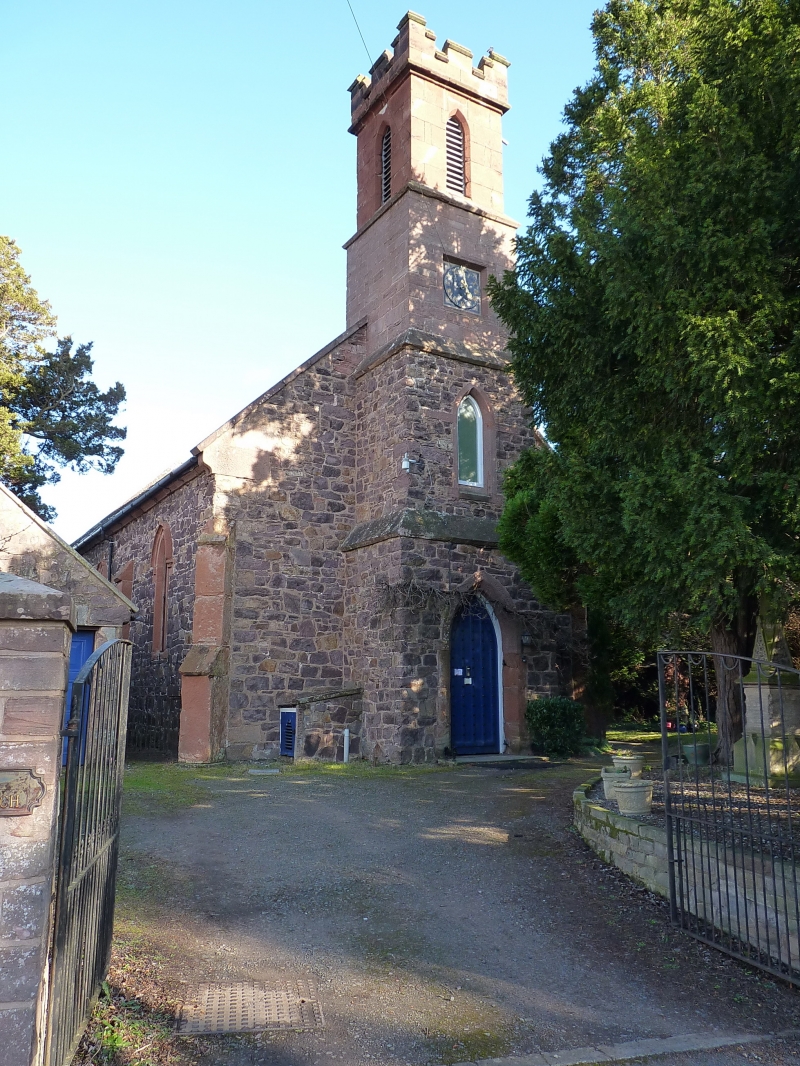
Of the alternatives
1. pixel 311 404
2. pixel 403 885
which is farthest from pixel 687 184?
pixel 311 404

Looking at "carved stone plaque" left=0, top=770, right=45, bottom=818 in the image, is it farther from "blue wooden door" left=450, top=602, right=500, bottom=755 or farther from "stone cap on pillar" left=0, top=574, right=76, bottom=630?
"blue wooden door" left=450, top=602, right=500, bottom=755

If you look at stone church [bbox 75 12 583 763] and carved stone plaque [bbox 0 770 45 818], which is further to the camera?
stone church [bbox 75 12 583 763]

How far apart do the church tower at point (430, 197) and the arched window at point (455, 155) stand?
21 mm

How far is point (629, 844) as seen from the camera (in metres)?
6.77

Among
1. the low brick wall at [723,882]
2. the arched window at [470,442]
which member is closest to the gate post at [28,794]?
the low brick wall at [723,882]

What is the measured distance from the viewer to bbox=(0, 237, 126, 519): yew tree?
64.5 ft

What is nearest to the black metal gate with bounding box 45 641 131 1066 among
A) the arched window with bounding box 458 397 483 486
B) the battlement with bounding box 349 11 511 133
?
the arched window with bounding box 458 397 483 486

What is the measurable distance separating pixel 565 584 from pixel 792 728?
13.7 ft

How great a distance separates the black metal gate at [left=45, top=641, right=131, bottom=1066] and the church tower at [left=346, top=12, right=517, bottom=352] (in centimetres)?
1190

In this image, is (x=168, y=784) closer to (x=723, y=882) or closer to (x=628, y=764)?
(x=628, y=764)

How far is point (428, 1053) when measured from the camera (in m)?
3.73

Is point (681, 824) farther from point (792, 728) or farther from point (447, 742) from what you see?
point (447, 742)


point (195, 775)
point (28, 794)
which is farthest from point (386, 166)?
point (28, 794)

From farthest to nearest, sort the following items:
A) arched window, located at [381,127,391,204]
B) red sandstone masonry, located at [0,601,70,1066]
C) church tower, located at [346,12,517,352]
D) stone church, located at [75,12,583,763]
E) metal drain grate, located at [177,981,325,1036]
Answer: arched window, located at [381,127,391,204] → church tower, located at [346,12,517,352] → stone church, located at [75,12,583,763] → metal drain grate, located at [177,981,325,1036] → red sandstone masonry, located at [0,601,70,1066]
